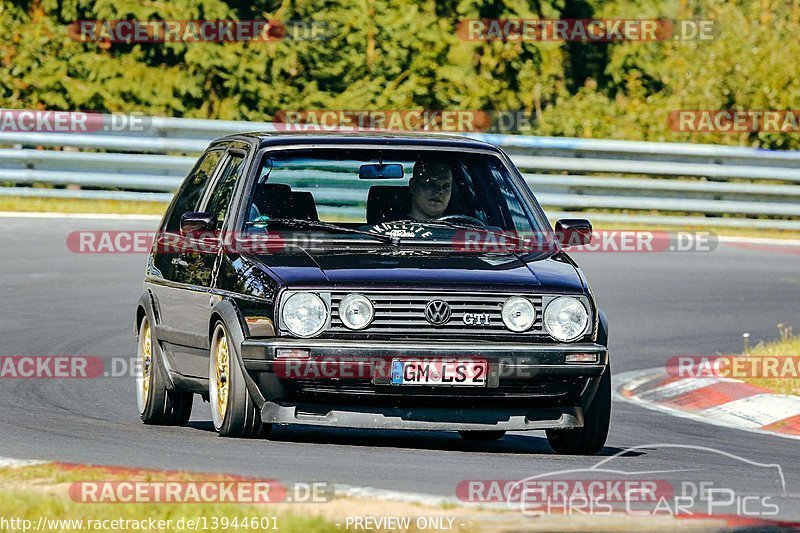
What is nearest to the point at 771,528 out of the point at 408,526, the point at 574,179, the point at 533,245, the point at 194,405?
the point at 408,526

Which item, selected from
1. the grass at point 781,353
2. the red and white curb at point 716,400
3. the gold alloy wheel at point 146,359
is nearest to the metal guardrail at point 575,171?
the grass at point 781,353

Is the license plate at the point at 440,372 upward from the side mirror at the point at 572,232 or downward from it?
downward

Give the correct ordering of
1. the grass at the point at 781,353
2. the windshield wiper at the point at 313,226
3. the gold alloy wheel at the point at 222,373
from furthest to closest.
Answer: the grass at the point at 781,353, the windshield wiper at the point at 313,226, the gold alloy wheel at the point at 222,373

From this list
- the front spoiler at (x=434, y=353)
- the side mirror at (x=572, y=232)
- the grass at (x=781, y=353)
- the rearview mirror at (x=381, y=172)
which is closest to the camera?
the front spoiler at (x=434, y=353)

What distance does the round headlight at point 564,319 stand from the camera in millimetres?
8211

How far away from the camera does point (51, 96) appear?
22.8m

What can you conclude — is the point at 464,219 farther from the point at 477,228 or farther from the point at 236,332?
the point at 236,332

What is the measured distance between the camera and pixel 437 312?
808 centimetres

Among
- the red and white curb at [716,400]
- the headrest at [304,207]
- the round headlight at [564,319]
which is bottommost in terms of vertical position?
the red and white curb at [716,400]

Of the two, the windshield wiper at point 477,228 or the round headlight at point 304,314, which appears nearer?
the round headlight at point 304,314

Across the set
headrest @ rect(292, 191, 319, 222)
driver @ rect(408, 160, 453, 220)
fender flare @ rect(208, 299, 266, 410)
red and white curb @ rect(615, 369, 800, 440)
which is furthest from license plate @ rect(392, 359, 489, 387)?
red and white curb @ rect(615, 369, 800, 440)

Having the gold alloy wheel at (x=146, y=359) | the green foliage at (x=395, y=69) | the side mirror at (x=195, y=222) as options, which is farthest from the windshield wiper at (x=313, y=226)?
the green foliage at (x=395, y=69)

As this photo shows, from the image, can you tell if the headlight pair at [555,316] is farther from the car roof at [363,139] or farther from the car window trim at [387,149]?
the car roof at [363,139]

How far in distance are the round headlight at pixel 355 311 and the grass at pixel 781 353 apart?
4.43 metres
